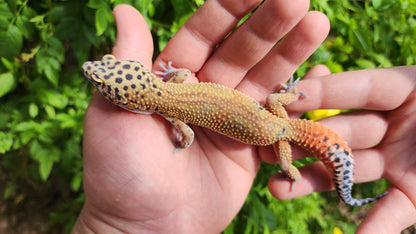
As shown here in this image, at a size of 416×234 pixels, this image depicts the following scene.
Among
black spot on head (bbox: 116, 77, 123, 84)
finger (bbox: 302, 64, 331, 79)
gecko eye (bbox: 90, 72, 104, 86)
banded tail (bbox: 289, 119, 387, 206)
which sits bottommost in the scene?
gecko eye (bbox: 90, 72, 104, 86)

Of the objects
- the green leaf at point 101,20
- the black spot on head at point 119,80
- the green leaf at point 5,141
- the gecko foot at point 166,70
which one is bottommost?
Answer: the green leaf at point 5,141

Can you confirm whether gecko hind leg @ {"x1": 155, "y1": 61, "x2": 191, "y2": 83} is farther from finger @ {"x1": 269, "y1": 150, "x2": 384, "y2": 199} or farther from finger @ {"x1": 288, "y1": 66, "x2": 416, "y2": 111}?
finger @ {"x1": 269, "y1": 150, "x2": 384, "y2": 199}

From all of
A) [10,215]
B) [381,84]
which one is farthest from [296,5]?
[10,215]

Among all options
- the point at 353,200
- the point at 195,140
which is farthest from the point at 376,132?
the point at 195,140

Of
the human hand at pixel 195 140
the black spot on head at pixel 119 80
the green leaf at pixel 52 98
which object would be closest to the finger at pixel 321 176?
the human hand at pixel 195 140

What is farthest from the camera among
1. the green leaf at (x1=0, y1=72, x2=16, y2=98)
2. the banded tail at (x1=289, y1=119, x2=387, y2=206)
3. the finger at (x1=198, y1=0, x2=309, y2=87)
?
the banded tail at (x1=289, y1=119, x2=387, y2=206)

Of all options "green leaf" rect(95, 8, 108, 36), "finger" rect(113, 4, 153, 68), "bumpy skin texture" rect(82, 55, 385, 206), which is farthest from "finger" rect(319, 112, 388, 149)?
"green leaf" rect(95, 8, 108, 36)

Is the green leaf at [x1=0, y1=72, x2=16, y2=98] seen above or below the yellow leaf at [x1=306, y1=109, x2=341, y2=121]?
below

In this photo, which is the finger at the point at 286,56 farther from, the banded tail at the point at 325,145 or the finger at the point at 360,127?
the finger at the point at 360,127
